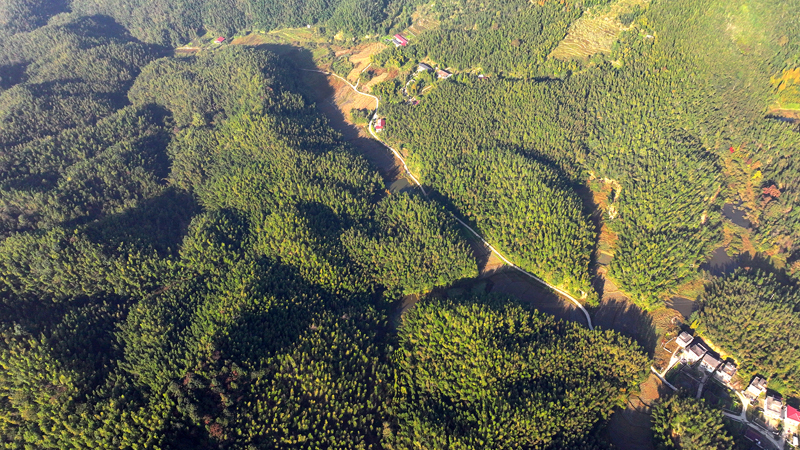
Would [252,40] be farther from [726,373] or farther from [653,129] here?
[726,373]

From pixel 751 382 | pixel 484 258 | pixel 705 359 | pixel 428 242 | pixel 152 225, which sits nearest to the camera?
pixel 751 382

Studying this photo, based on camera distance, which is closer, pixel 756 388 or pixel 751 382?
pixel 756 388

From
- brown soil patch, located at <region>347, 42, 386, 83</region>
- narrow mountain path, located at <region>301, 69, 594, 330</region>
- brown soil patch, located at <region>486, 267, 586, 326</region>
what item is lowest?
brown soil patch, located at <region>486, 267, 586, 326</region>

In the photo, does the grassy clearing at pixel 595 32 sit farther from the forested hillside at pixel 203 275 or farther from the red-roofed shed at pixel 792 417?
the red-roofed shed at pixel 792 417

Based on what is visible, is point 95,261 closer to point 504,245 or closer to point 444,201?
point 444,201

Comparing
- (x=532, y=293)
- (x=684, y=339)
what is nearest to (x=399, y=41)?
(x=532, y=293)

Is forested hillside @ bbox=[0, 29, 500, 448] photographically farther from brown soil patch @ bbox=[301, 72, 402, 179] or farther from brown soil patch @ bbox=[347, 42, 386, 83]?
brown soil patch @ bbox=[347, 42, 386, 83]

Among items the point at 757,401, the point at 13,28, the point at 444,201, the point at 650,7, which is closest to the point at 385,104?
the point at 444,201

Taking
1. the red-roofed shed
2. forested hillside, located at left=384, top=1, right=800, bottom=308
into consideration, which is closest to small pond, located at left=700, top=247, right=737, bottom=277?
forested hillside, located at left=384, top=1, right=800, bottom=308
